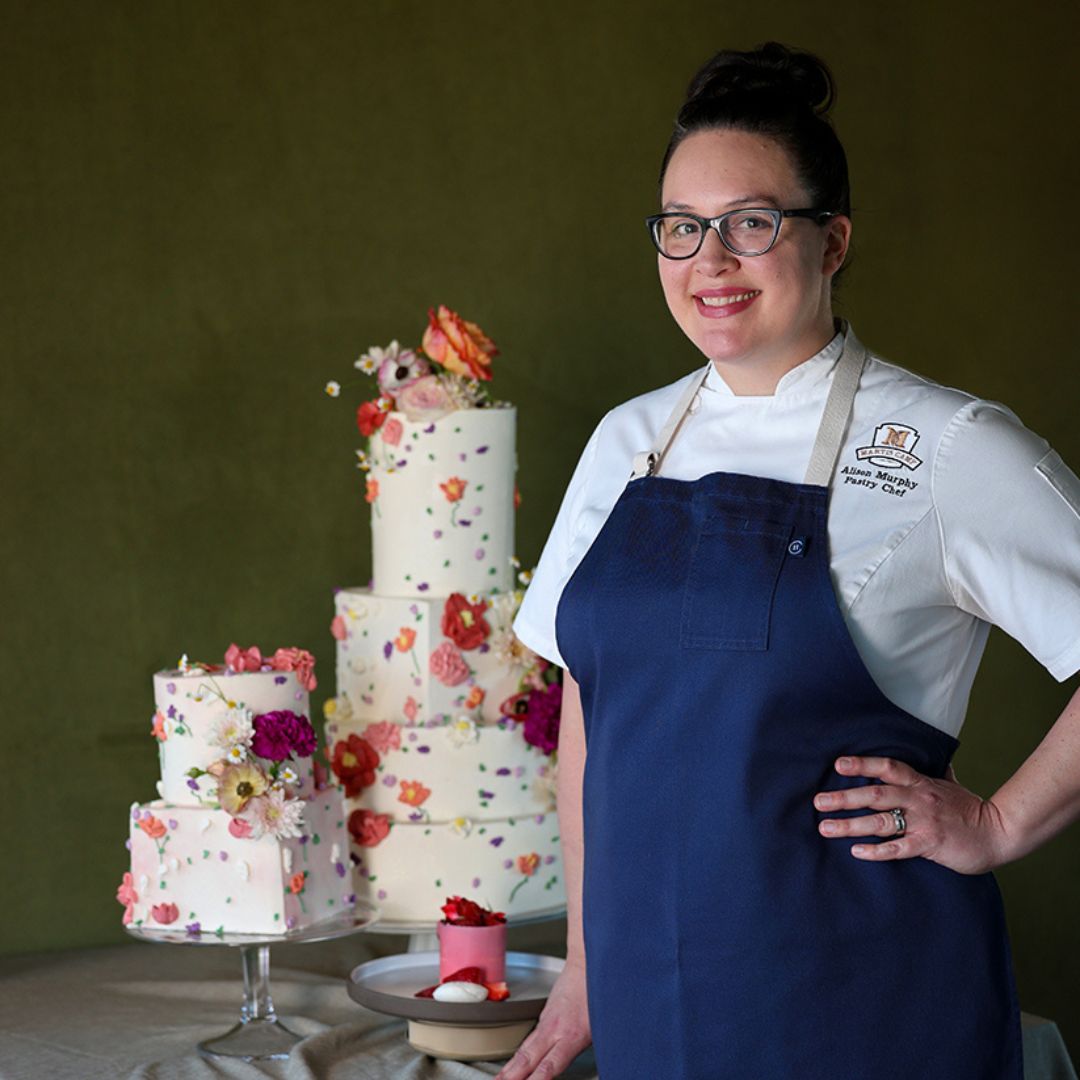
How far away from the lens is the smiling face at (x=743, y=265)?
5.17 feet

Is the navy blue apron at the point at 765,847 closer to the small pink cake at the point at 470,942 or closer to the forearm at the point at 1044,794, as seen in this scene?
the forearm at the point at 1044,794

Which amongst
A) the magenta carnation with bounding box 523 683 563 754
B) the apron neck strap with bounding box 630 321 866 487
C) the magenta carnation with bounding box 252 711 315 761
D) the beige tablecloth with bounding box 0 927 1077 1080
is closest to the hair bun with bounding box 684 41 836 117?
the apron neck strap with bounding box 630 321 866 487

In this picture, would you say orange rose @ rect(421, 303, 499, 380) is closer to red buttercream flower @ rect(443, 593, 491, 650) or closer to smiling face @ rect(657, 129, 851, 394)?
red buttercream flower @ rect(443, 593, 491, 650)

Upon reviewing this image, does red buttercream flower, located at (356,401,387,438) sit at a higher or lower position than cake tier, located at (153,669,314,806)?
higher

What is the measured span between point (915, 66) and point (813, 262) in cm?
218

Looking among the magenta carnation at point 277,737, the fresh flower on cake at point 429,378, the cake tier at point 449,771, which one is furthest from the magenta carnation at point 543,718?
the magenta carnation at point 277,737

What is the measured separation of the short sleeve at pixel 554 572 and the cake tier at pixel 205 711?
1.51 ft

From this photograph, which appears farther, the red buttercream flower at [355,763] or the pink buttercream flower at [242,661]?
the red buttercream flower at [355,763]

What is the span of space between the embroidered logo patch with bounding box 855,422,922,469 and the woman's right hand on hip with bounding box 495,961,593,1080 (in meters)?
0.69

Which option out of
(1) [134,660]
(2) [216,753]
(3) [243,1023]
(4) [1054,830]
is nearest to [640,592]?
(4) [1054,830]

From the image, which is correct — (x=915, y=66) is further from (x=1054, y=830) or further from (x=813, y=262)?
(x=1054, y=830)

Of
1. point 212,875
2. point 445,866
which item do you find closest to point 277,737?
point 212,875

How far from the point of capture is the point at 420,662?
2.44 m

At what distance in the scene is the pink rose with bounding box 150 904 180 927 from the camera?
2104 mm
